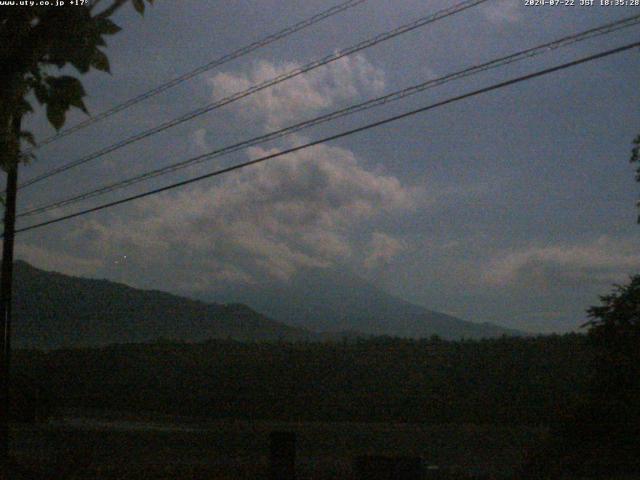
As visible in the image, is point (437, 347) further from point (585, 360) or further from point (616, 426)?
Answer: point (616, 426)

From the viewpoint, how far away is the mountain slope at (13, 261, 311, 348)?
132375 mm

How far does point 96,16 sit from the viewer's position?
597 cm

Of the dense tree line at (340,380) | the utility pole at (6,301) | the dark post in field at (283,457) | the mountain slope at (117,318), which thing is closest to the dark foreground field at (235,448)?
the utility pole at (6,301)

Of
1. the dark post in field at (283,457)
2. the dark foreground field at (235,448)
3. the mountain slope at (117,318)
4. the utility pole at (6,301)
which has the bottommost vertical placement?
the dark foreground field at (235,448)

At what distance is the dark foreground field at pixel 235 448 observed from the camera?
17031 mm

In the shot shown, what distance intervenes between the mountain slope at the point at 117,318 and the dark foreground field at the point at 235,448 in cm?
9467

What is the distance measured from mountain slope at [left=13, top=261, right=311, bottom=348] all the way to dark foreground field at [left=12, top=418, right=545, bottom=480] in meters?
94.7

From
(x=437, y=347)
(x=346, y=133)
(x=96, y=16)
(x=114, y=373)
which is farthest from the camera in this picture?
(x=114, y=373)

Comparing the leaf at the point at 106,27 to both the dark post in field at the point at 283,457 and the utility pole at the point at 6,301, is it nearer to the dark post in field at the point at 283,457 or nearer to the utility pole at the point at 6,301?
the dark post in field at the point at 283,457

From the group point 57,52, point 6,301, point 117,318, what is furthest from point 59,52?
point 117,318

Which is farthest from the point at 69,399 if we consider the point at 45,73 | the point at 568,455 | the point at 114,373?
the point at 45,73

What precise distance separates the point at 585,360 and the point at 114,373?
34.3 metres

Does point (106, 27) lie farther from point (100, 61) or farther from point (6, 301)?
point (6, 301)

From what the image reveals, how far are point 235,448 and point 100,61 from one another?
19.6 meters
